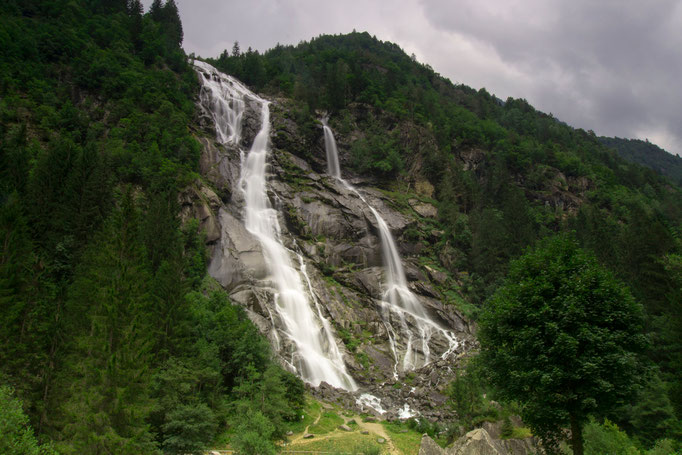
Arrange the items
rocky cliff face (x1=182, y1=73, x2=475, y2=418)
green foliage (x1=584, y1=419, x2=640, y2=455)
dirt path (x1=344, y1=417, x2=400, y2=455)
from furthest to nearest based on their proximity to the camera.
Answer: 1. rocky cliff face (x1=182, y1=73, x2=475, y2=418)
2. dirt path (x1=344, y1=417, x2=400, y2=455)
3. green foliage (x1=584, y1=419, x2=640, y2=455)

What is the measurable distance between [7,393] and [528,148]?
310 feet

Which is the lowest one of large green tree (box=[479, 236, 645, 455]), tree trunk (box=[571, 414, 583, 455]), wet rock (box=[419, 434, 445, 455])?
wet rock (box=[419, 434, 445, 455])

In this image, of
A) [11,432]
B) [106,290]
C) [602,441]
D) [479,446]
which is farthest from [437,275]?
[11,432]

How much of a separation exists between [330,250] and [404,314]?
13052 millimetres

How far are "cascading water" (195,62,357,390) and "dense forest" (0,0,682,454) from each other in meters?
5.99

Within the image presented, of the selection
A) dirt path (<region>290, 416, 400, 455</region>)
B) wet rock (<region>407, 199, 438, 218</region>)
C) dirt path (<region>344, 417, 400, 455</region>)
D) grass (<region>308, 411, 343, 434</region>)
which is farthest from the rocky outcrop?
wet rock (<region>407, 199, 438, 218</region>)

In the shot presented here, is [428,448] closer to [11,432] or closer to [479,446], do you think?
[479,446]

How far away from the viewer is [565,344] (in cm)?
1320

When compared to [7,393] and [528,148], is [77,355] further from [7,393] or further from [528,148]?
[528,148]

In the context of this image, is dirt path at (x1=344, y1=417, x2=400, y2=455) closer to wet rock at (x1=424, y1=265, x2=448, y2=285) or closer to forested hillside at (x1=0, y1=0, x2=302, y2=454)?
forested hillside at (x1=0, y1=0, x2=302, y2=454)

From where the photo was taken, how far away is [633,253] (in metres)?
41.7

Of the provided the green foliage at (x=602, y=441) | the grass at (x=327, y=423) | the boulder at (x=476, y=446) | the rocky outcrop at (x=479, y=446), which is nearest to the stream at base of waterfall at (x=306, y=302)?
the grass at (x=327, y=423)

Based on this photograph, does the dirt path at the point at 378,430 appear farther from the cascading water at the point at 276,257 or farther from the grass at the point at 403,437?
the cascading water at the point at 276,257

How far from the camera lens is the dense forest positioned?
1775 cm
